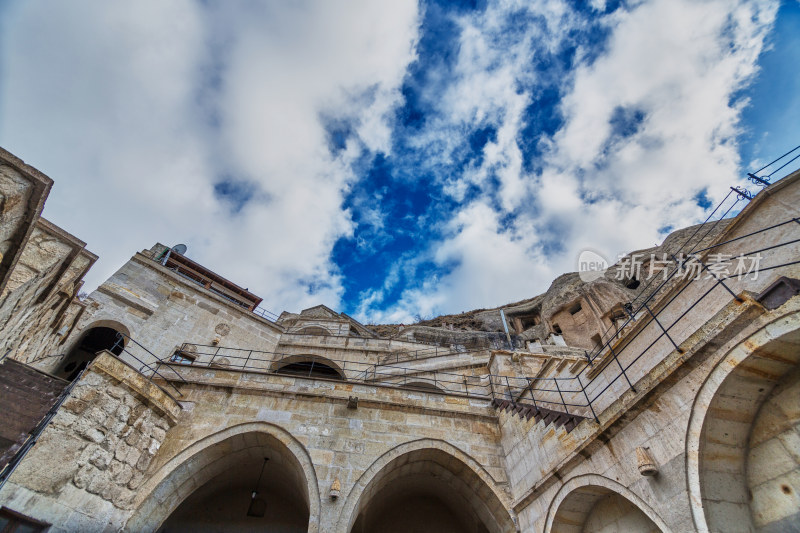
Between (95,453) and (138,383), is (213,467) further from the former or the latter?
(138,383)

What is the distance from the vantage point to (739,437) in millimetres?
4688

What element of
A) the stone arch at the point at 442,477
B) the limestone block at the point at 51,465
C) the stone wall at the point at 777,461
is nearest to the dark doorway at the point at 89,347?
the limestone block at the point at 51,465

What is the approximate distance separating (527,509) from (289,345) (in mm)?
12514

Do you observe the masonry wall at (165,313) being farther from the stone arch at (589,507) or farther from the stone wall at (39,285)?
the stone arch at (589,507)

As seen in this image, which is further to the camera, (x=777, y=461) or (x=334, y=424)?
(x=334, y=424)

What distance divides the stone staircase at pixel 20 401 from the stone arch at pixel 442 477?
6014 mm

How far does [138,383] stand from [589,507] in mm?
A: 9650

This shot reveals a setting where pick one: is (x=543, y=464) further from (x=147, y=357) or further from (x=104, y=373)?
(x=147, y=357)

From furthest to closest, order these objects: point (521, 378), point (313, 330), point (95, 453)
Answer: point (313, 330), point (521, 378), point (95, 453)

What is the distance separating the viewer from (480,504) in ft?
29.9

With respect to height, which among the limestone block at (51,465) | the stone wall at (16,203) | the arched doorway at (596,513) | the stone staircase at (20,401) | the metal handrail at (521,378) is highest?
the metal handrail at (521,378)

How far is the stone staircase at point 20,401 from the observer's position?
19.9ft

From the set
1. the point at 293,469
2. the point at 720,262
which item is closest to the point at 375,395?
the point at 293,469

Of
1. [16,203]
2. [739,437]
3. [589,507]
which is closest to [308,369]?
[589,507]
